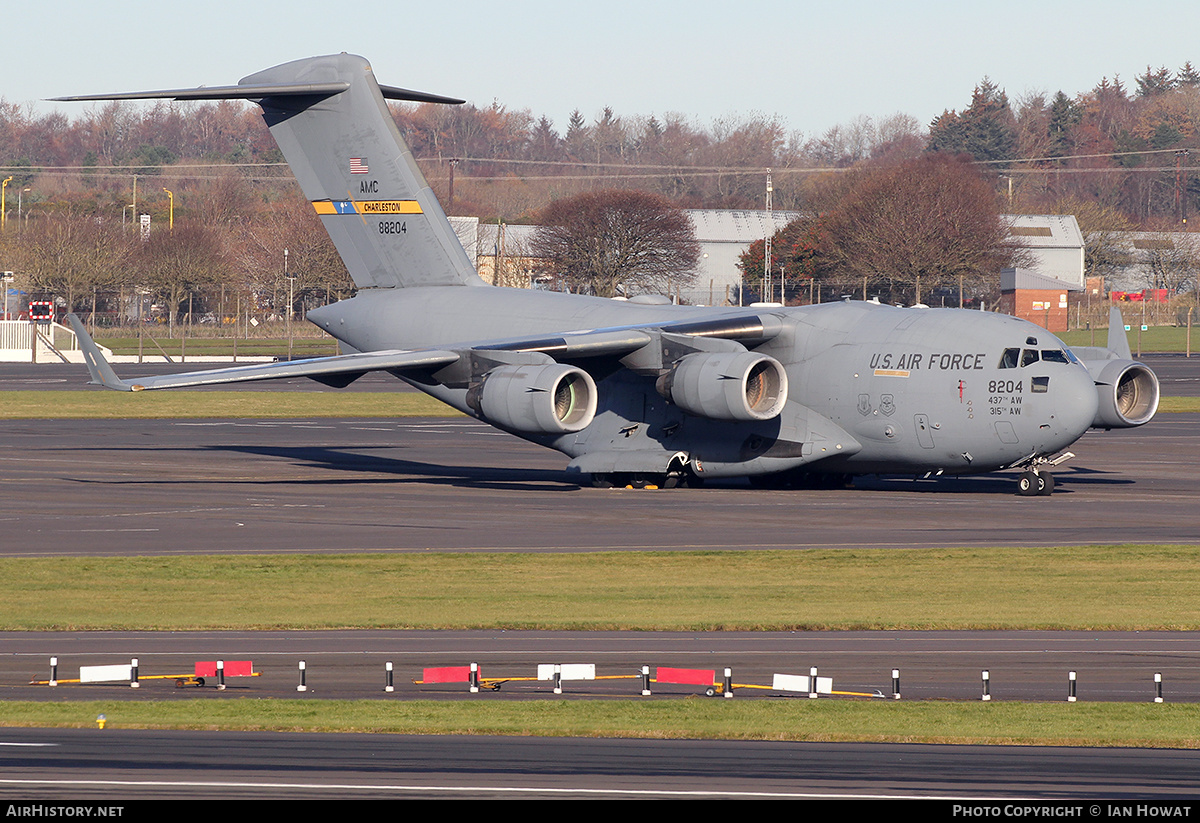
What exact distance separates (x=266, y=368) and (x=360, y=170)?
6895 millimetres

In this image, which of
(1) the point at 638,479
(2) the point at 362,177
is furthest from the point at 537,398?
(2) the point at 362,177

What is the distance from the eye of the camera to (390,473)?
35219 mm

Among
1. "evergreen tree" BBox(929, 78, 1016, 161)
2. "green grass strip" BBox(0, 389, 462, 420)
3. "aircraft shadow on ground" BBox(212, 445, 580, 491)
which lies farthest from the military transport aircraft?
"evergreen tree" BBox(929, 78, 1016, 161)

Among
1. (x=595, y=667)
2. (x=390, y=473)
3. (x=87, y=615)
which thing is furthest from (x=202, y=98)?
(x=595, y=667)

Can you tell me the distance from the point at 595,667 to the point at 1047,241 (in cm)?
11068

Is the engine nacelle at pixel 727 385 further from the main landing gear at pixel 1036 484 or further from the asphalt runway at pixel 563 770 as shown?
the asphalt runway at pixel 563 770

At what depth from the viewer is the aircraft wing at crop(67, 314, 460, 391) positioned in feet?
91.7

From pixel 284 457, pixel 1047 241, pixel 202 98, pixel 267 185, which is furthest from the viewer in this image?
pixel 267 185

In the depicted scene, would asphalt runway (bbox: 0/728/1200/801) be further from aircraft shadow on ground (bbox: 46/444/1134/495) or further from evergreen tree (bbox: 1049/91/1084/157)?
evergreen tree (bbox: 1049/91/1084/157)

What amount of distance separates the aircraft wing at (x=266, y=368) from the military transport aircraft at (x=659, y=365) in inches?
2.3

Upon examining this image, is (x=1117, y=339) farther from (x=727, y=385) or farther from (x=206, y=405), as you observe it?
(x=206, y=405)

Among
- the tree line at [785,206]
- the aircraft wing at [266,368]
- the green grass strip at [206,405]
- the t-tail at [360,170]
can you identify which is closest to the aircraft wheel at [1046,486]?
the aircraft wing at [266,368]

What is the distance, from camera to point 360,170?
3425cm
